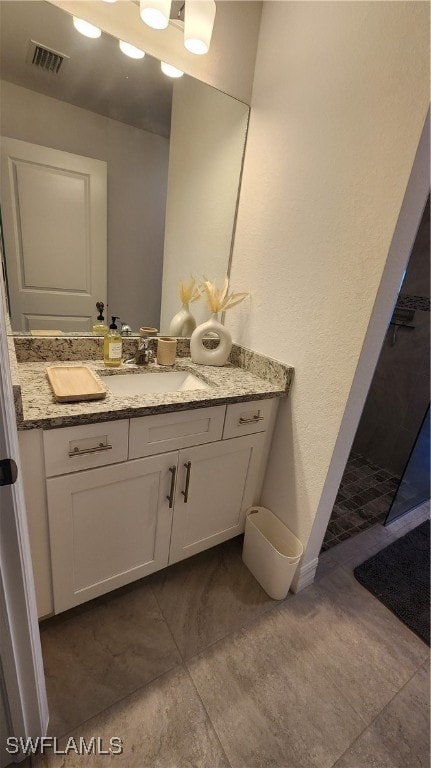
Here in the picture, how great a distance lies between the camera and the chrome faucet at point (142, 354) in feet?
4.58

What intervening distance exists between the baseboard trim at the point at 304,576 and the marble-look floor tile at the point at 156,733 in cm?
57

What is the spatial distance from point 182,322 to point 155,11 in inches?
40.3

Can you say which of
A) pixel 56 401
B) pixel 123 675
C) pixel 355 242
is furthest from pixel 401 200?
pixel 123 675

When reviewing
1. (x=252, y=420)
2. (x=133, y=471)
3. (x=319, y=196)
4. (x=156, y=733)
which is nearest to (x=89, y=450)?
(x=133, y=471)

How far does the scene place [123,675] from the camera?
3.53 feet

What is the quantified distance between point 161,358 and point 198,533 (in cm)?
77

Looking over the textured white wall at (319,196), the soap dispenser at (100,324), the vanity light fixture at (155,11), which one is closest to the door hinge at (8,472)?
the soap dispenser at (100,324)

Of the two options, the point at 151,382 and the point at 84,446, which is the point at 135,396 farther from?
the point at 151,382

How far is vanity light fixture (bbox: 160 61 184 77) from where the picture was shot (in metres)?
1.20

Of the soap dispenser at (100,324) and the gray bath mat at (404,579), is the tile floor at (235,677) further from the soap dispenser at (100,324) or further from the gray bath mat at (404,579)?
the soap dispenser at (100,324)

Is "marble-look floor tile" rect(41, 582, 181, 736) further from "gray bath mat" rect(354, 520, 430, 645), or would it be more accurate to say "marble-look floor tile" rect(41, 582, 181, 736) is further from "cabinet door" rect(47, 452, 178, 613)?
"gray bath mat" rect(354, 520, 430, 645)

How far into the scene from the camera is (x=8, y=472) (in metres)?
0.59

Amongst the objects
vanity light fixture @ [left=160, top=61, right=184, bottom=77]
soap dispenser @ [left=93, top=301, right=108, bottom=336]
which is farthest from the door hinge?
vanity light fixture @ [left=160, top=61, right=184, bottom=77]

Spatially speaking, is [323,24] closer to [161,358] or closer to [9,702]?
[161,358]
